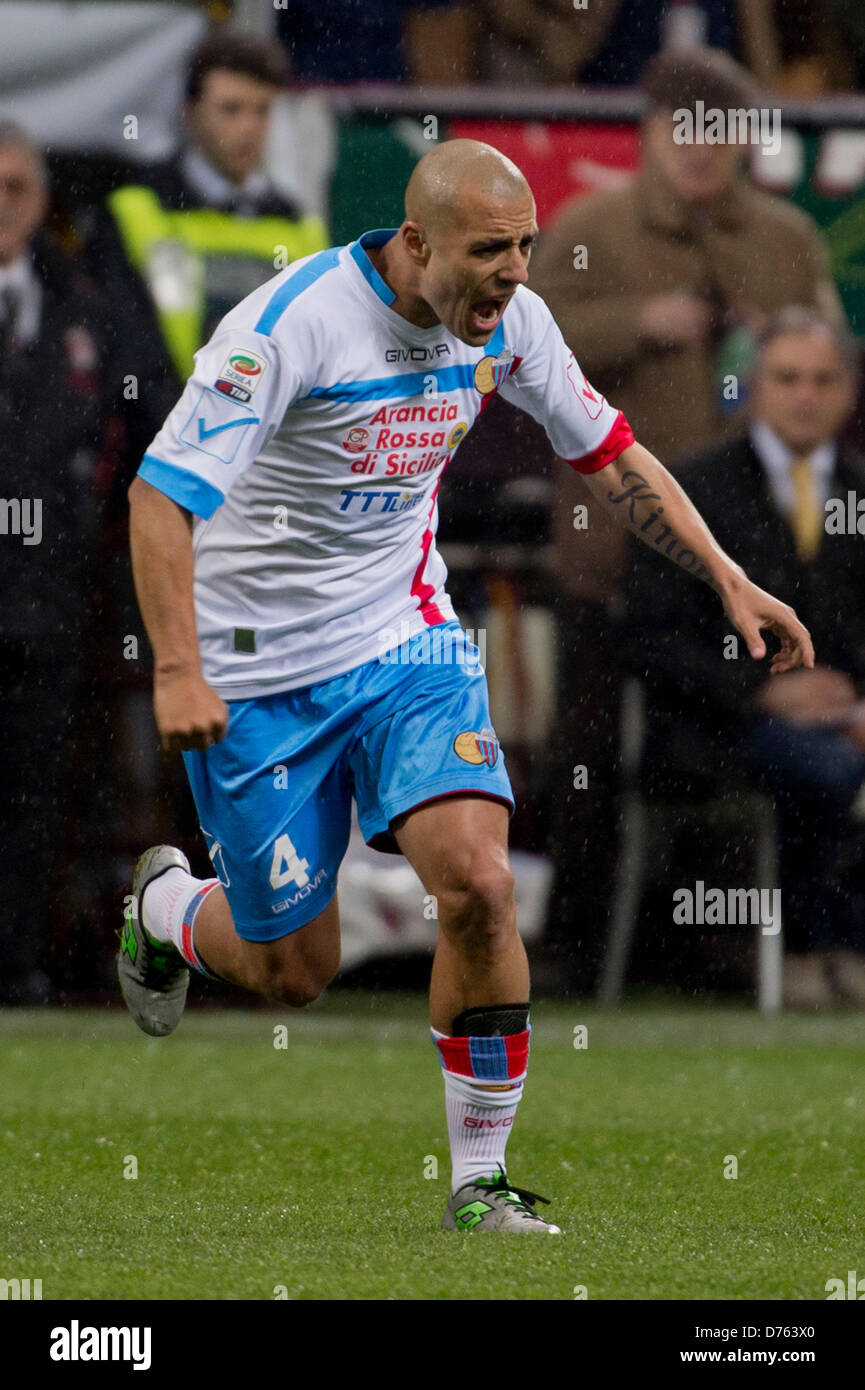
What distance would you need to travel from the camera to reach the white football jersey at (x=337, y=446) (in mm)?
5367

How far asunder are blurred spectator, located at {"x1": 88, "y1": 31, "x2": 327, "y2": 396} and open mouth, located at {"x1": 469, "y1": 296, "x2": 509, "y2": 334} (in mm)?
4141

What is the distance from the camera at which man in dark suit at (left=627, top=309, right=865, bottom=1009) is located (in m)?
9.57

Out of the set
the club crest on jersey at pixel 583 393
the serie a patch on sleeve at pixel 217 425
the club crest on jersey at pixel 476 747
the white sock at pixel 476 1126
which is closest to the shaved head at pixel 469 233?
the serie a patch on sleeve at pixel 217 425

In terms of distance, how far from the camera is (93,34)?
9734mm

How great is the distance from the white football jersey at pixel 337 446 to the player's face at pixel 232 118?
12.2ft

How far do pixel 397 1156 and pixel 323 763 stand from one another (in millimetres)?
1420

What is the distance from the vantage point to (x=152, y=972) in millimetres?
6664

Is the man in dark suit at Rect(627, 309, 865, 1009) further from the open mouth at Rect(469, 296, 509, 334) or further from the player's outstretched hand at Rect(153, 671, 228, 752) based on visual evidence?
the player's outstretched hand at Rect(153, 671, 228, 752)

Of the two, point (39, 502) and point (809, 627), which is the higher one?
point (39, 502)

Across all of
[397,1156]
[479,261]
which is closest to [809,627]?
[397,1156]

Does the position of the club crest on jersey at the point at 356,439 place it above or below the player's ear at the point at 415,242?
below

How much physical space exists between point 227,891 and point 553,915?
4.04 m

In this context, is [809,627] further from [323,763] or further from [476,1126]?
[476,1126]

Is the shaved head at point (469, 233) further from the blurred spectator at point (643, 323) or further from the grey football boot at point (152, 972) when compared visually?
the blurred spectator at point (643, 323)
